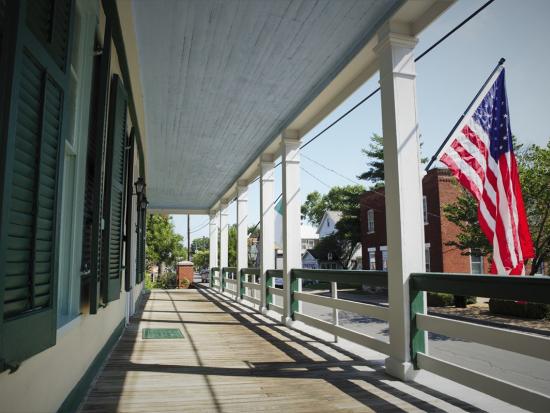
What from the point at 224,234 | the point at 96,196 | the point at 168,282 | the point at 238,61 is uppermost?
the point at 238,61

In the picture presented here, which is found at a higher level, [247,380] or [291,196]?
[291,196]

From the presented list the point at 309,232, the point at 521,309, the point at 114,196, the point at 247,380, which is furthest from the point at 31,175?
the point at 309,232

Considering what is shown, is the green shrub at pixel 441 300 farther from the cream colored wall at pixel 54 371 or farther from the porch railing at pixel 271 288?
the cream colored wall at pixel 54 371

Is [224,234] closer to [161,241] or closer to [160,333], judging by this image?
[160,333]

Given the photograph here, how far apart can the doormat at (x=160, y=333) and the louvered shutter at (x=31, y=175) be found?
3908 mm

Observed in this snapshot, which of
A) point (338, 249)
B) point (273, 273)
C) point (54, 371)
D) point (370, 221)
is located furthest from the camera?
point (338, 249)

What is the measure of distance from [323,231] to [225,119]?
3653 centimetres

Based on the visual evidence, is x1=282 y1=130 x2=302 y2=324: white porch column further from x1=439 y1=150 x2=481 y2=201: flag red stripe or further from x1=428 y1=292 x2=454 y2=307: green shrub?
x1=428 y1=292 x2=454 y2=307: green shrub

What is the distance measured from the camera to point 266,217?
29.2 feet

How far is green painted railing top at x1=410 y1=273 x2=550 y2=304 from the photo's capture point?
8.13 feet

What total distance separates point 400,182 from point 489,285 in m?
1.17

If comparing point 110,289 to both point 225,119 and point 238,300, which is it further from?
point 238,300

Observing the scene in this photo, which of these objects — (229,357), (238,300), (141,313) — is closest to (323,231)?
(238,300)

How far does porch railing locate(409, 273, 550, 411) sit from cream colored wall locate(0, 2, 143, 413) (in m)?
2.46
